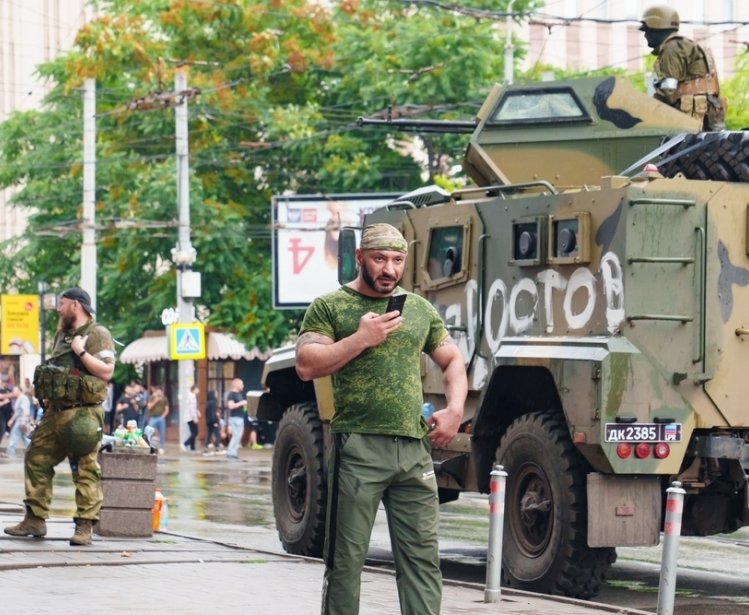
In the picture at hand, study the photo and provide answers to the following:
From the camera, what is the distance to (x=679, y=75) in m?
14.5

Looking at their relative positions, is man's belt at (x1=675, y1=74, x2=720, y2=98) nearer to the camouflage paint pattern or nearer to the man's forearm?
the camouflage paint pattern

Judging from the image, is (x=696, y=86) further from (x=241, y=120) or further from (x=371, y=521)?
(x=241, y=120)

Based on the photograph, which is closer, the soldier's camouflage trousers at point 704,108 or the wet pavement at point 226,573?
the wet pavement at point 226,573

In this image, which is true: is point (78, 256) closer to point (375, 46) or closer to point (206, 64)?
point (206, 64)

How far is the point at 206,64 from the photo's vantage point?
4544 centimetres

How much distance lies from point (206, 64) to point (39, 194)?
605 cm

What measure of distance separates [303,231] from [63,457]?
97.7ft

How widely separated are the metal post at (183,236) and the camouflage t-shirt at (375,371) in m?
32.3

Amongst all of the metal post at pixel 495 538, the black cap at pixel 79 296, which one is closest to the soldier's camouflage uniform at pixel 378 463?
the metal post at pixel 495 538

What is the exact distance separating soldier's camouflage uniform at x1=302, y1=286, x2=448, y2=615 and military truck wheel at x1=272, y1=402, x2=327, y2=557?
19.7 ft

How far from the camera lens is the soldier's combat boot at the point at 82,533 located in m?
13.6

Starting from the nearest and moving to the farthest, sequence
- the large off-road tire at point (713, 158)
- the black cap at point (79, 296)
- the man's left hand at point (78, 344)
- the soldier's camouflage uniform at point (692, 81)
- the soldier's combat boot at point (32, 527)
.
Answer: the large off-road tire at point (713, 158)
the man's left hand at point (78, 344)
the black cap at point (79, 296)
the soldier's combat boot at point (32, 527)
the soldier's camouflage uniform at point (692, 81)

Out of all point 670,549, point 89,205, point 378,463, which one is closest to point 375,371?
point 378,463

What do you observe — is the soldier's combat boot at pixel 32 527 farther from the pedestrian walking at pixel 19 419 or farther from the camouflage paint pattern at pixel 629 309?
the pedestrian walking at pixel 19 419
